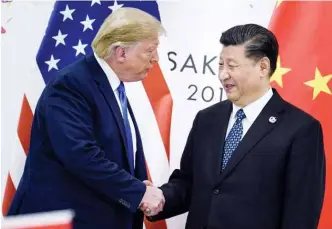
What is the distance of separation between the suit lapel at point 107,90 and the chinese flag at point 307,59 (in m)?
0.78

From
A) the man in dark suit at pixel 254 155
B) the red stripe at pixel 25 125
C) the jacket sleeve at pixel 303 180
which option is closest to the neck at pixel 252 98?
the man in dark suit at pixel 254 155

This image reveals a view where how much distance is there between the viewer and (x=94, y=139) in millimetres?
1717

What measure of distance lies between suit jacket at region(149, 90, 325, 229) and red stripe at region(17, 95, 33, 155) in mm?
869

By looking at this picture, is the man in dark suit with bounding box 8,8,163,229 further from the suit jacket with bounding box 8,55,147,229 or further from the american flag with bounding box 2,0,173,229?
the american flag with bounding box 2,0,173,229

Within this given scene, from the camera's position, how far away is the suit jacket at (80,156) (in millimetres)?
1675

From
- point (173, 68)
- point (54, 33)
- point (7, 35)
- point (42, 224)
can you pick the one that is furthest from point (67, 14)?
point (42, 224)

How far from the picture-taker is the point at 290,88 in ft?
7.48

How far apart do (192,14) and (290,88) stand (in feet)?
1.65

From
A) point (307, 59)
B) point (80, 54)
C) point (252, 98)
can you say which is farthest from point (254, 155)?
point (80, 54)

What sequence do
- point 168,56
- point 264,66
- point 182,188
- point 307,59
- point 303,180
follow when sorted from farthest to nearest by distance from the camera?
point 168,56
point 307,59
point 182,188
point 264,66
point 303,180

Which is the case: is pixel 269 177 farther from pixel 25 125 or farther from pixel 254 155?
pixel 25 125

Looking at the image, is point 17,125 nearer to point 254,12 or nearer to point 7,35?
point 7,35

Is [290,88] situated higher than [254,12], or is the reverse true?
[254,12]

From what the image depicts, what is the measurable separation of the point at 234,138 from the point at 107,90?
421mm
